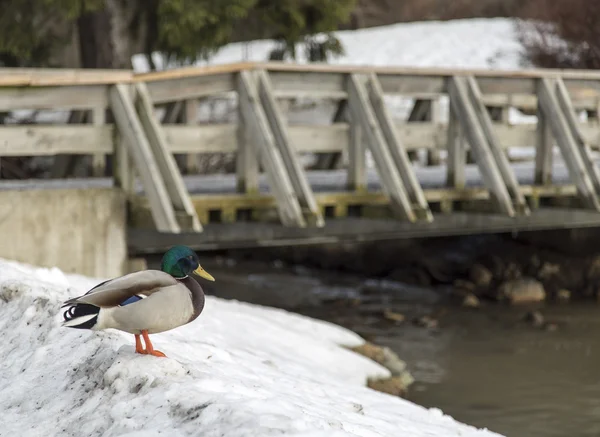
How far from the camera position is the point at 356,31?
1273 inches

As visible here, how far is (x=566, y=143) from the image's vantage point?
47.4 feet

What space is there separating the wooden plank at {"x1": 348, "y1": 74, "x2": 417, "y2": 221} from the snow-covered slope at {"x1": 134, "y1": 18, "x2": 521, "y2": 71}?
15.9 metres

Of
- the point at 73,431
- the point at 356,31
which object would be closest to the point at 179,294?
the point at 73,431

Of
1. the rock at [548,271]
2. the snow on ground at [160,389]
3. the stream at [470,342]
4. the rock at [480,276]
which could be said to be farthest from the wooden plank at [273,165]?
the rock at [548,271]

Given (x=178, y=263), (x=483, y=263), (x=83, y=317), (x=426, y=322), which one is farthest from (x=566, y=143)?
(x=83, y=317)

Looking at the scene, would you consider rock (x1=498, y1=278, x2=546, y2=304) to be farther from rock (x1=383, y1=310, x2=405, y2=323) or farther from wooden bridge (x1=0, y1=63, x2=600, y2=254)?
rock (x1=383, y1=310, x2=405, y2=323)

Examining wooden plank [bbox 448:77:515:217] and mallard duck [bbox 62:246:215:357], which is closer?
mallard duck [bbox 62:246:215:357]

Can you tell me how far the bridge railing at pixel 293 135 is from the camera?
10648 mm

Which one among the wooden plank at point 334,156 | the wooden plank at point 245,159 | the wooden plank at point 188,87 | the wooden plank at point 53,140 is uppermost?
the wooden plank at point 188,87

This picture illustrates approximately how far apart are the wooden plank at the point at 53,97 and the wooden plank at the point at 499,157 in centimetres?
484

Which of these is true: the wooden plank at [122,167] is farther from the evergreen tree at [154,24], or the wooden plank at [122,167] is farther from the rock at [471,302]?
the rock at [471,302]

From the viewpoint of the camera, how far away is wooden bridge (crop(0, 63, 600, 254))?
10711 mm

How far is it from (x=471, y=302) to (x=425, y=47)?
15.3 meters

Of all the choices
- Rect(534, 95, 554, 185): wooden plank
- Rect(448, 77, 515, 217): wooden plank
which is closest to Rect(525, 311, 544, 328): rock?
Rect(534, 95, 554, 185): wooden plank
